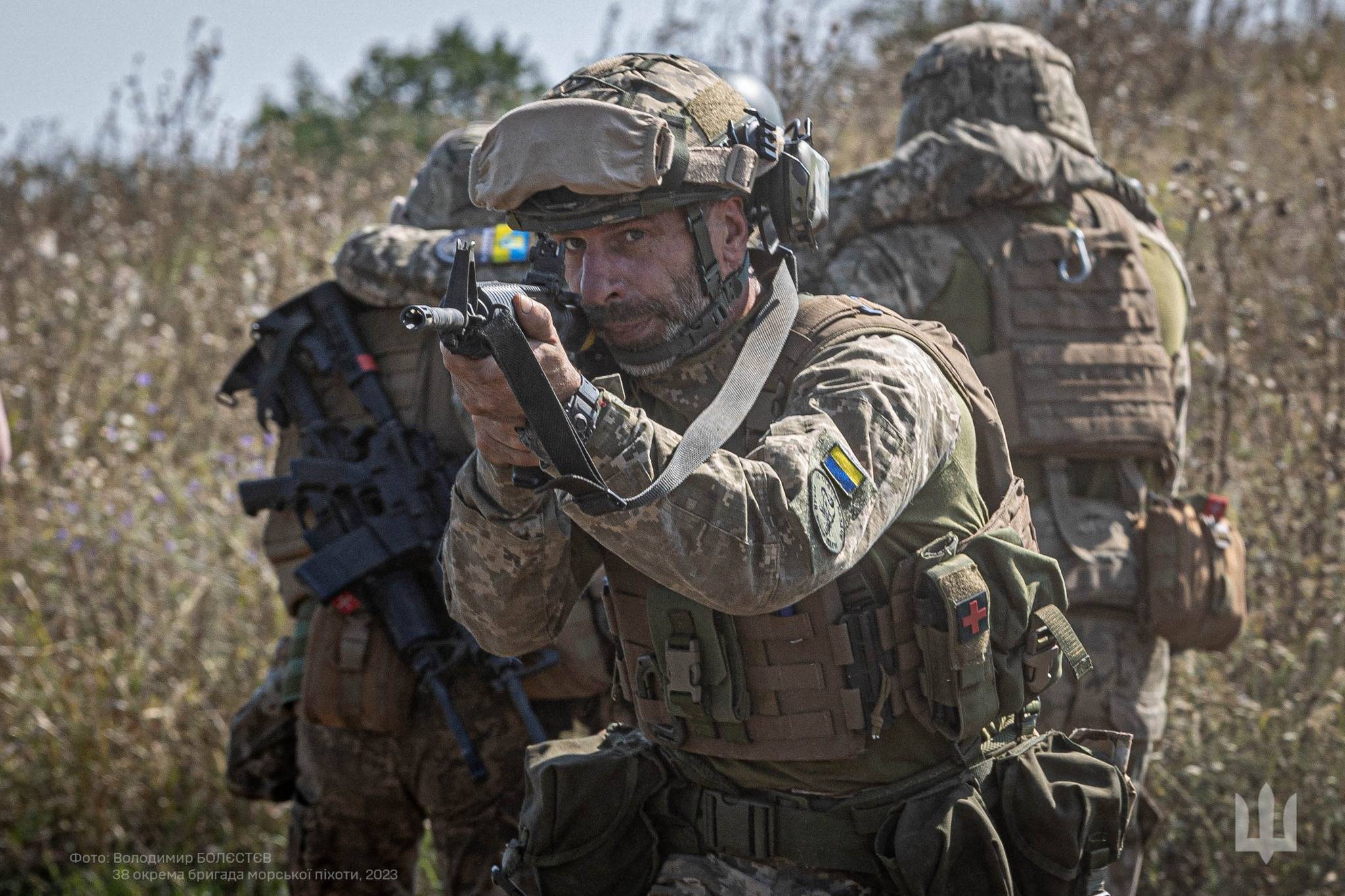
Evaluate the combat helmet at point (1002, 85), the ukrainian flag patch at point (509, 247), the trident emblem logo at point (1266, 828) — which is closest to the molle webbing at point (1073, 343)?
the combat helmet at point (1002, 85)

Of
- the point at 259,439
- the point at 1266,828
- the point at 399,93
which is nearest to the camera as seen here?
the point at 1266,828

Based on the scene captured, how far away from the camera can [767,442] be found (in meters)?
1.87

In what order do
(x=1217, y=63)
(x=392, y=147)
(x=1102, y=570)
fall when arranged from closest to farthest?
(x=1102, y=570), (x=1217, y=63), (x=392, y=147)

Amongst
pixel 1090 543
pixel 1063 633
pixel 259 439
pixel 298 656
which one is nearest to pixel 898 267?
pixel 1090 543

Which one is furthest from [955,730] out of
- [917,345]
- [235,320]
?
[235,320]

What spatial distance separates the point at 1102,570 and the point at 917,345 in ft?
5.25

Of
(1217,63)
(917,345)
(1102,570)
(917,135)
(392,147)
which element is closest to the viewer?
(917,345)

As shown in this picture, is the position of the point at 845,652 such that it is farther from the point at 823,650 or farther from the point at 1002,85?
the point at 1002,85

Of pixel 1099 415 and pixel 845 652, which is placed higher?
pixel 1099 415

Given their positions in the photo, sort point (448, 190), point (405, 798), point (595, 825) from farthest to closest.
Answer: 1. point (448, 190)
2. point (405, 798)
3. point (595, 825)

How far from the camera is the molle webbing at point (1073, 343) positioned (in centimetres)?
355

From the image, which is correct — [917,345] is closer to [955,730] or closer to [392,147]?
[955,730]

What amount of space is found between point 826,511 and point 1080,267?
2.08m

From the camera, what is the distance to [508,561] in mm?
2166
